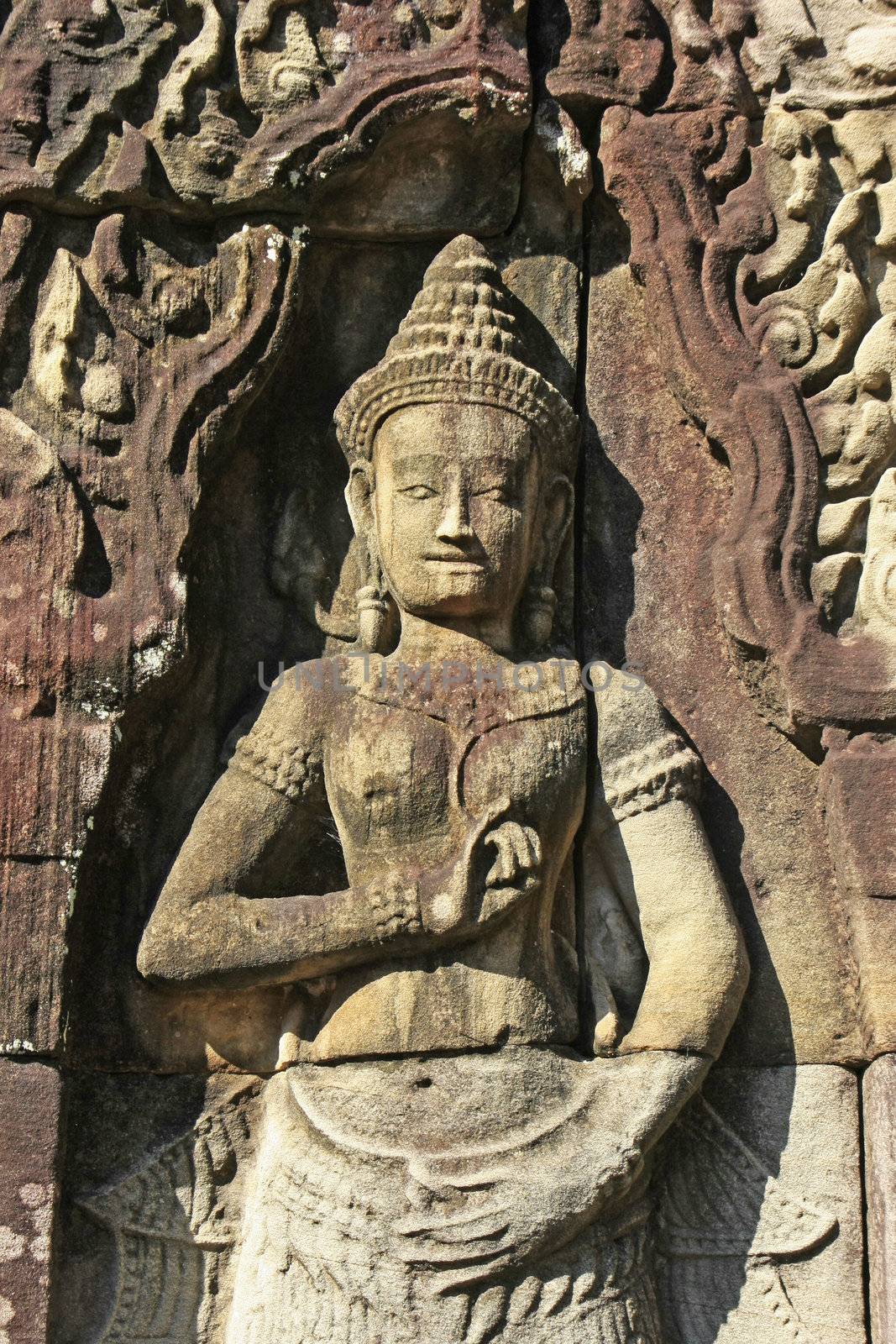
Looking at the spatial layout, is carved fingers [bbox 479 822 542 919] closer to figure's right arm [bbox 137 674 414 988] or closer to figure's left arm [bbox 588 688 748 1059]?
figure's right arm [bbox 137 674 414 988]

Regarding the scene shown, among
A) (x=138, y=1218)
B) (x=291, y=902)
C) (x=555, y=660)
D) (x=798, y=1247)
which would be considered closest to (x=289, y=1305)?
(x=138, y=1218)

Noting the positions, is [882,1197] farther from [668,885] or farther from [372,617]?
[372,617]

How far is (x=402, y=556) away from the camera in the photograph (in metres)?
5.21

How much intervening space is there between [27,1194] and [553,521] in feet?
7.83

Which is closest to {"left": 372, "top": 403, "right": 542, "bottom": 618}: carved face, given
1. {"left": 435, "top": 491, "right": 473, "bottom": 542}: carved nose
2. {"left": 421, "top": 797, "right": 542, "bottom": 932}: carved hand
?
{"left": 435, "top": 491, "right": 473, "bottom": 542}: carved nose

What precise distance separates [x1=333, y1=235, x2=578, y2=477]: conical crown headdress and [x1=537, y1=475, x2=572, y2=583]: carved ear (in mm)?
84

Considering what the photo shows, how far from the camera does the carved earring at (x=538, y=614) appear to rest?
5340mm

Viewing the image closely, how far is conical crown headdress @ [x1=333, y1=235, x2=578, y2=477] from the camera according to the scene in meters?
5.21

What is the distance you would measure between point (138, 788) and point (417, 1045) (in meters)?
1.08

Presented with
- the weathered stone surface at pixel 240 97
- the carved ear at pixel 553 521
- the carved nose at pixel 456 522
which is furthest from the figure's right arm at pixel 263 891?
the weathered stone surface at pixel 240 97

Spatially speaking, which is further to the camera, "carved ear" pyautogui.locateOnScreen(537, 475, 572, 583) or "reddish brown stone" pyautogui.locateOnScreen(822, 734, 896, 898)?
"carved ear" pyautogui.locateOnScreen(537, 475, 572, 583)

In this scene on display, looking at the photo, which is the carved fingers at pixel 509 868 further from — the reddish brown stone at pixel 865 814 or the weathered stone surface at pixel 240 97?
the weathered stone surface at pixel 240 97

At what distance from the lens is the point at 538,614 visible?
534 centimetres

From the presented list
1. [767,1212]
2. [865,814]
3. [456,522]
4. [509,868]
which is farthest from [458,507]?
[767,1212]
